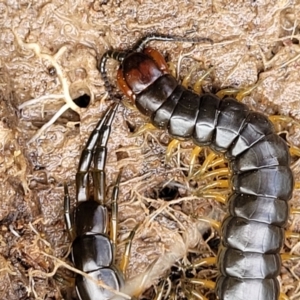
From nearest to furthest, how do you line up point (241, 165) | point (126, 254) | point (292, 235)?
point (241, 165), point (126, 254), point (292, 235)

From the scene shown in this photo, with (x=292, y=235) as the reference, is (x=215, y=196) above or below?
above

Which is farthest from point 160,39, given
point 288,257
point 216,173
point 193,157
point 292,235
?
point 288,257

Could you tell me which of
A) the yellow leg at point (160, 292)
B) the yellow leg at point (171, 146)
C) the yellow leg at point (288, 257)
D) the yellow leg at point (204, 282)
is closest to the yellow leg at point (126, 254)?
the yellow leg at point (160, 292)

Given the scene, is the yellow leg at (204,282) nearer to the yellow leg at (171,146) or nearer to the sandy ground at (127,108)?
the sandy ground at (127,108)

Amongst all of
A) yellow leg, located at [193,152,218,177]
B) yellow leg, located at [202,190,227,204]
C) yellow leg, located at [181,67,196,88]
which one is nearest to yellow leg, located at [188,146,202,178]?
yellow leg, located at [193,152,218,177]

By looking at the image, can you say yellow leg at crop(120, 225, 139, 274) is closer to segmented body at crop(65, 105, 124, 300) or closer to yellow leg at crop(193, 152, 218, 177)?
segmented body at crop(65, 105, 124, 300)

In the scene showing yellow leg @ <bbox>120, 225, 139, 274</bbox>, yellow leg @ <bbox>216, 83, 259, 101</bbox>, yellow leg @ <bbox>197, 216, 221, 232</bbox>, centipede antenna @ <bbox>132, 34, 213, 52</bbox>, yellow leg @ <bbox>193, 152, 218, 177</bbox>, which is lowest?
yellow leg @ <bbox>120, 225, 139, 274</bbox>

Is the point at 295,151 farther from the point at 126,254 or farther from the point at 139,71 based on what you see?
the point at 126,254

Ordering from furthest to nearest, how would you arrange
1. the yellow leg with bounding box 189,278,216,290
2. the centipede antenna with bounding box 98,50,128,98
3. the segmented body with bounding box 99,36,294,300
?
the yellow leg with bounding box 189,278,216,290
the centipede antenna with bounding box 98,50,128,98
the segmented body with bounding box 99,36,294,300
